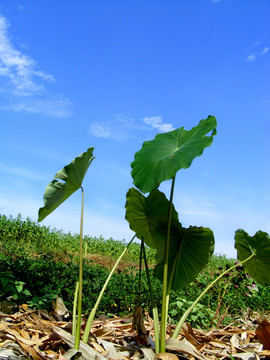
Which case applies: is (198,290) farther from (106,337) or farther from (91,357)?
(91,357)

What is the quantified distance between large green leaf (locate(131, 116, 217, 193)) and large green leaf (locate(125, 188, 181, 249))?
33cm

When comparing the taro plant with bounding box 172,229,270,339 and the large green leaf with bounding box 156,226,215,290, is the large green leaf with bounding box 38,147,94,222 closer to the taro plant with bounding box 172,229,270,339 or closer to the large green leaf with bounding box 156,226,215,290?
the large green leaf with bounding box 156,226,215,290

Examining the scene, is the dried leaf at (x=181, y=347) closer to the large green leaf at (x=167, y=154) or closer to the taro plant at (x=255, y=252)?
the taro plant at (x=255, y=252)

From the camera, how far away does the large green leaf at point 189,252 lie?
2.75 meters

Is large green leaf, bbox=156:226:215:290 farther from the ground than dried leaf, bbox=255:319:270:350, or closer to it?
farther from the ground

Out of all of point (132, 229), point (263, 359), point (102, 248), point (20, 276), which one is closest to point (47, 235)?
point (102, 248)

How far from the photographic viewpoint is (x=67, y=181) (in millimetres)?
2408

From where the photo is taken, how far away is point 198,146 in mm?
2350

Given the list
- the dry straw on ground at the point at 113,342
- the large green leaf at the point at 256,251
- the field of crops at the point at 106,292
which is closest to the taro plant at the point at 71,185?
the dry straw on ground at the point at 113,342

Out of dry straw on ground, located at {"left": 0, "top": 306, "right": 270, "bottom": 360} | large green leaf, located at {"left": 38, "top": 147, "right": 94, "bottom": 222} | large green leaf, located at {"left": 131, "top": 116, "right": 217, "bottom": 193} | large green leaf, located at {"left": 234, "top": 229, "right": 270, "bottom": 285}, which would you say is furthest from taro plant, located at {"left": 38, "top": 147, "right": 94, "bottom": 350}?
large green leaf, located at {"left": 234, "top": 229, "right": 270, "bottom": 285}

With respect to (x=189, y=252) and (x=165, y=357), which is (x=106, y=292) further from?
(x=165, y=357)

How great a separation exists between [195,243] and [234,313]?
2590 mm

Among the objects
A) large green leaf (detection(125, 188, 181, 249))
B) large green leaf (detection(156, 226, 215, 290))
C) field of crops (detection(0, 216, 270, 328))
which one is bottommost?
field of crops (detection(0, 216, 270, 328))

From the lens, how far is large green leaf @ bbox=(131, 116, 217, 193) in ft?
7.32
